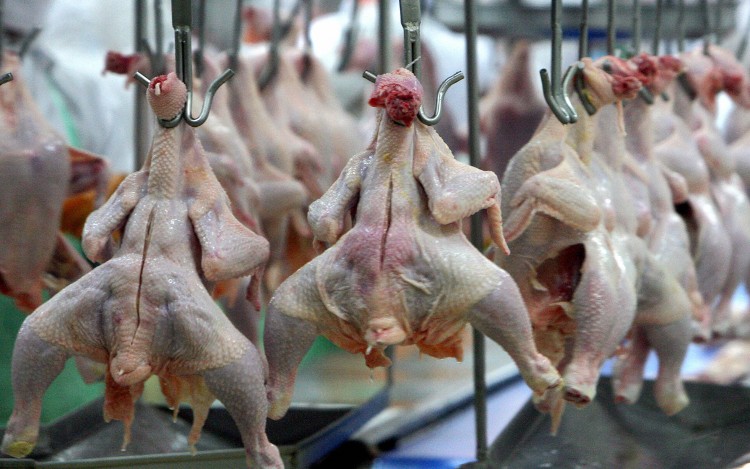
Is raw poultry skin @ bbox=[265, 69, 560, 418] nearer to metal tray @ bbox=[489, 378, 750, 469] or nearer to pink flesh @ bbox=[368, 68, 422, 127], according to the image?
pink flesh @ bbox=[368, 68, 422, 127]

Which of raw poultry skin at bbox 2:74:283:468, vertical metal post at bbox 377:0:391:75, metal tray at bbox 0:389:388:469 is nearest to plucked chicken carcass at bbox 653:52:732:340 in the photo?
vertical metal post at bbox 377:0:391:75

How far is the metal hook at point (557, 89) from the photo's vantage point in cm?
192

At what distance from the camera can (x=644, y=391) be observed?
2.87m

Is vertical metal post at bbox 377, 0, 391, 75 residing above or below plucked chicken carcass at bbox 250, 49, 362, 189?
above

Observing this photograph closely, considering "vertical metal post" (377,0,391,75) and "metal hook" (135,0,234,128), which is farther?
"vertical metal post" (377,0,391,75)

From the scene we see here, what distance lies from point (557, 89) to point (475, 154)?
35 centimetres

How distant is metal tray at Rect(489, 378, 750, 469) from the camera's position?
2410mm

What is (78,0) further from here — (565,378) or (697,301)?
(565,378)

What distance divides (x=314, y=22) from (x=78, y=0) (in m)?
1.11

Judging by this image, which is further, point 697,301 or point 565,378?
point 697,301

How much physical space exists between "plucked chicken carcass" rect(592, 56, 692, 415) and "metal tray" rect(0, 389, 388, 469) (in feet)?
2.32

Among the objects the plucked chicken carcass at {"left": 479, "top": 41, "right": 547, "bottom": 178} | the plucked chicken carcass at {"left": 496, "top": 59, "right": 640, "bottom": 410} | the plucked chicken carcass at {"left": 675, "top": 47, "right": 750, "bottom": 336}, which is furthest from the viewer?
the plucked chicken carcass at {"left": 479, "top": 41, "right": 547, "bottom": 178}

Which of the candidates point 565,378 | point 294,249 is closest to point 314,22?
point 294,249

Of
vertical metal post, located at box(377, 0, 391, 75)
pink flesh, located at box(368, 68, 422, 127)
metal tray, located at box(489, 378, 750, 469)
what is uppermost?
pink flesh, located at box(368, 68, 422, 127)
